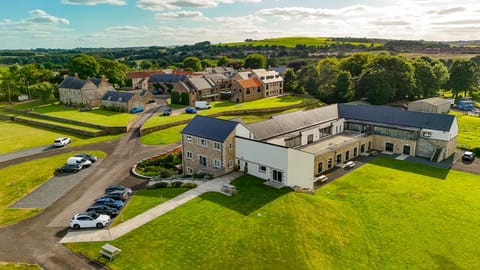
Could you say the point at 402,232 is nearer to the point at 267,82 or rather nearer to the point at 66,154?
the point at 66,154

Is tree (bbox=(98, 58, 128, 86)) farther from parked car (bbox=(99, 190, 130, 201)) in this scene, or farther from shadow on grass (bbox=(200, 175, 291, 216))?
shadow on grass (bbox=(200, 175, 291, 216))

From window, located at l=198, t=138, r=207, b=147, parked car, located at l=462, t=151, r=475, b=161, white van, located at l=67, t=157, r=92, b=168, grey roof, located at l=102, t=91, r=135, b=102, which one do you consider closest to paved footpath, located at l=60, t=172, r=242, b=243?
window, located at l=198, t=138, r=207, b=147

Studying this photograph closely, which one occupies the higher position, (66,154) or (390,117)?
(390,117)

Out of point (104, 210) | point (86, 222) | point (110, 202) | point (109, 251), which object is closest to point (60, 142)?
point (110, 202)

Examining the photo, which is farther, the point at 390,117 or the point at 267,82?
the point at 267,82

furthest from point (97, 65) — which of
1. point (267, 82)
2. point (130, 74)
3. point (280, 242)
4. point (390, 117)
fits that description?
point (280, 242)

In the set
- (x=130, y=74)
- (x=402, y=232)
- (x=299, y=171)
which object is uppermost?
(x=130, y=74)

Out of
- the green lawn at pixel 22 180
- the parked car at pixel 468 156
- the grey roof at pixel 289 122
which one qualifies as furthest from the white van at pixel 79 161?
the parked car at pixel 468 156
